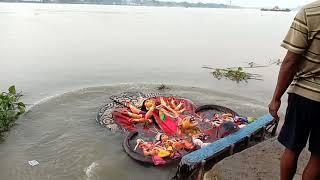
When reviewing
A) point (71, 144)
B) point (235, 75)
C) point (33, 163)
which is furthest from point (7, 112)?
point (235, 75)

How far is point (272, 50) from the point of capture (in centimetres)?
2703

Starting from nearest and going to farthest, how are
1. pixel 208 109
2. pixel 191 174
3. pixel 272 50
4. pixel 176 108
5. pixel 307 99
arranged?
pixel 307 99, pixel 191 174, pixel 176 108, pixel 208 109, pixel 272 50

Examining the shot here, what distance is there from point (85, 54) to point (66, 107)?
37.4ft

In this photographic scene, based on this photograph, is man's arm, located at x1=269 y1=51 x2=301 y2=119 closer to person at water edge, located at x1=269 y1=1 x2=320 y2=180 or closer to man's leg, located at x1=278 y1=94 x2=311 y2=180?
person at water edge, located at x1=269 y1=1 x2=320 y2=180

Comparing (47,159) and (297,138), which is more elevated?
(297,138)

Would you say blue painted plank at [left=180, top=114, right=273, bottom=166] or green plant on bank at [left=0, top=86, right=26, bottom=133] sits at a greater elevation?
blue painted plank at [left=180, top=114, right=273, bottom=166]

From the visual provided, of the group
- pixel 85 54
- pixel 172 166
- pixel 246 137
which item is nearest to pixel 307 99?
pixel 246 137

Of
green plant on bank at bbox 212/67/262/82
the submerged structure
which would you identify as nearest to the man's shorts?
the submerged structure

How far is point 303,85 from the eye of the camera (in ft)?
10.3

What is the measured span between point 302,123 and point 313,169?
0.52m

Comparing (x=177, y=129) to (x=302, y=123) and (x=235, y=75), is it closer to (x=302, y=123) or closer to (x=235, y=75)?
(x=302, y=123)

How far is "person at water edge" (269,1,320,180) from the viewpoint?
9.55ft

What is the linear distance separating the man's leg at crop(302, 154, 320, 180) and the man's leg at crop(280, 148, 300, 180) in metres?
0.13

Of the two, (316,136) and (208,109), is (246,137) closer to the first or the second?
(208,109)
